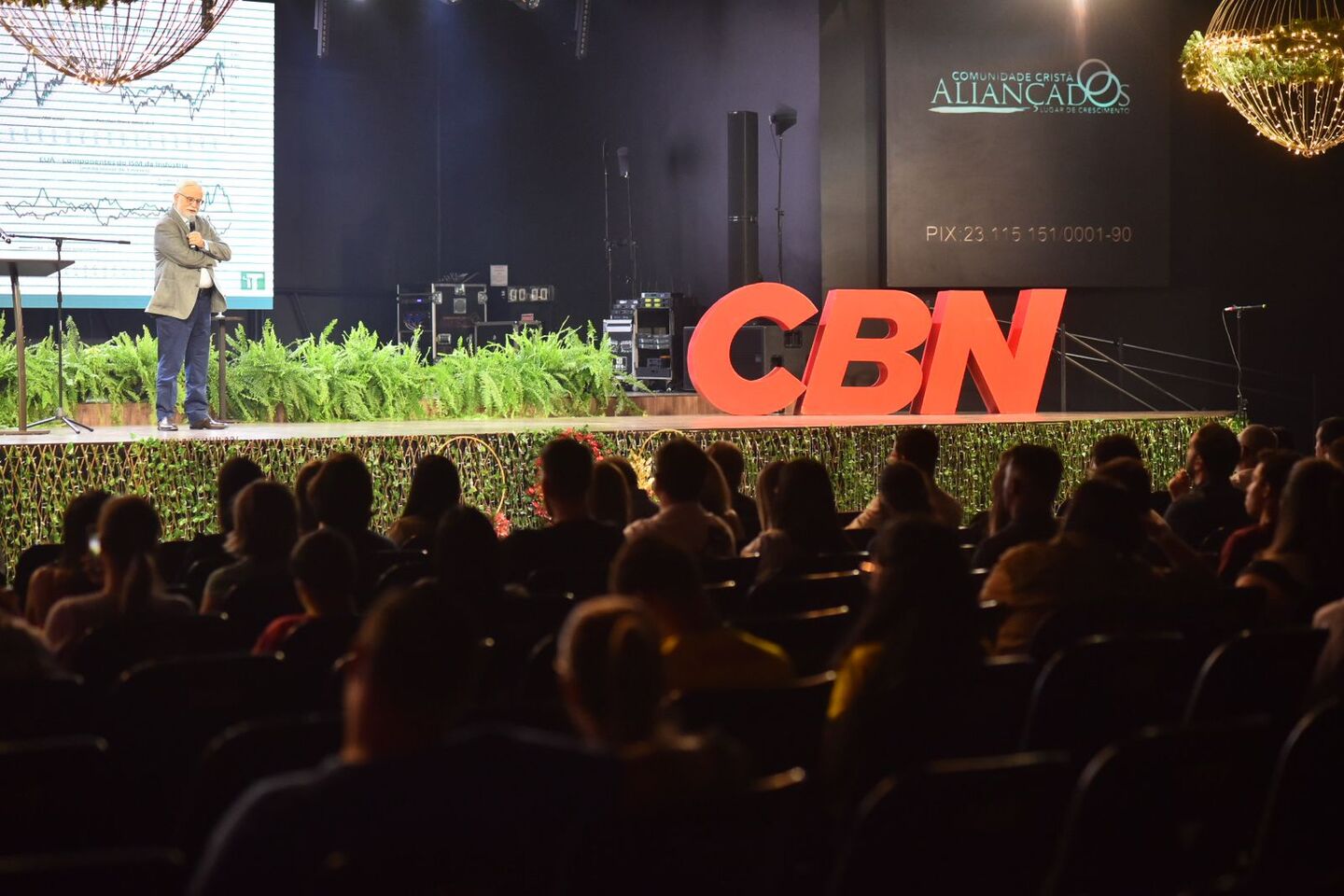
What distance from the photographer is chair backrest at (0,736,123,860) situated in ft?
7.12

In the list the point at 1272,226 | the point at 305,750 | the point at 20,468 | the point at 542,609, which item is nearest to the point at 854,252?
the point at 1272,226

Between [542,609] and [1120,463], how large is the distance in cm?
232

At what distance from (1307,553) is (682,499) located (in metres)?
2.04

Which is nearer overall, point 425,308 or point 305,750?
point 305,750

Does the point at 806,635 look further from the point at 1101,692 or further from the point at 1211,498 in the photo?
the point at 1211,498

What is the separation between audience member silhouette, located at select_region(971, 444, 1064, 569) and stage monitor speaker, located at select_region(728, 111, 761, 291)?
920 cm

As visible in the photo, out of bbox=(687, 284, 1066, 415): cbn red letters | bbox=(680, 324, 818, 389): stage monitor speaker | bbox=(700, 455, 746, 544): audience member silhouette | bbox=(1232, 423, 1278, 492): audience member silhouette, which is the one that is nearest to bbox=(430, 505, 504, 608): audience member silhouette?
bbox=(700, 455, 746, 544): audience member silhouette

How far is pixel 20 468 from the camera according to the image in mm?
7793

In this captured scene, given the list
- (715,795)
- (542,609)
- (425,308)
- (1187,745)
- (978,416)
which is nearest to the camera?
(715,795)

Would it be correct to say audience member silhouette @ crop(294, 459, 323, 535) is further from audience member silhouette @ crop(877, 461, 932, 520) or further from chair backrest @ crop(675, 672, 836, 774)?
chair backrest @ crop(675, 672, 836, 774)

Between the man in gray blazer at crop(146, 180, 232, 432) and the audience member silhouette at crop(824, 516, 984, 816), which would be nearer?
the audience member silhouette at crop(824, 516, 984, 816)

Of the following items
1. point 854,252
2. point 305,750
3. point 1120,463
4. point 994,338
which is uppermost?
point 854,252

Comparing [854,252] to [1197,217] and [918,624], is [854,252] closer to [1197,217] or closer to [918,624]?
[1197,217]

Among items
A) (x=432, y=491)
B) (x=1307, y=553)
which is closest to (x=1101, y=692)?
(x=1307, y=553)
